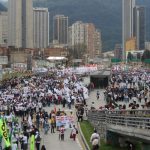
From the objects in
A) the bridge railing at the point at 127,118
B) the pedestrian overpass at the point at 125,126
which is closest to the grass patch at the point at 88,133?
the pedestrian overpass at the point at 125,126

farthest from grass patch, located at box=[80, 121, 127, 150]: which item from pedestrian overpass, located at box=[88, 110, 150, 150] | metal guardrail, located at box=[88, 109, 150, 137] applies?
metal guardrail, located at box=[88, 109, 150, 137]

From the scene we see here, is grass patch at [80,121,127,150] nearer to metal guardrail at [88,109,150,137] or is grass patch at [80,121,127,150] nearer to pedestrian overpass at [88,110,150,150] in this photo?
pedestrian overpass at [88,110,150,150]

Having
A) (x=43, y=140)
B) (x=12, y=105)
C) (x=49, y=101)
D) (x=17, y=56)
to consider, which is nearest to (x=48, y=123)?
(x=43, y=140)

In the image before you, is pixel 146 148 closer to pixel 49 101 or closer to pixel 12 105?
pixel 12 105

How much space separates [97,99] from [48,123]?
21.5 meters

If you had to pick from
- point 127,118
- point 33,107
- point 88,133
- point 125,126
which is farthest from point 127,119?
point 33,107

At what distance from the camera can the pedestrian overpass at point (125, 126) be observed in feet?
57.6

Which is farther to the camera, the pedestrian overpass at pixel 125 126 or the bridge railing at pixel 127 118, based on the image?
the bridge railing at pixel 127 118

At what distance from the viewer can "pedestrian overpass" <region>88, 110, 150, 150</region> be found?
691 inches

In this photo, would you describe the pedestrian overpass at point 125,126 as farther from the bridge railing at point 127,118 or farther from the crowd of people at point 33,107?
the crowd of people at point 33,107

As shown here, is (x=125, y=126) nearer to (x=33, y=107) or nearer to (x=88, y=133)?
(x=88, y=133)

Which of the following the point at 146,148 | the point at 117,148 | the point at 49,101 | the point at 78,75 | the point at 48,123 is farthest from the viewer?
the point at 78,75

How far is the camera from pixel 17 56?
558 ft

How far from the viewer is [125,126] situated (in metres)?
20.5
